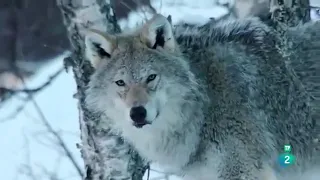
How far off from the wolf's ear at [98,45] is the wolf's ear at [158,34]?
0.27 ft

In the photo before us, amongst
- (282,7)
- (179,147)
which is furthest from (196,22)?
(179,147)

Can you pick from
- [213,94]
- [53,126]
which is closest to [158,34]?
[213,94]

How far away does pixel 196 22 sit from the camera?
190 centimetres

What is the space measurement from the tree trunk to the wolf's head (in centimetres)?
21

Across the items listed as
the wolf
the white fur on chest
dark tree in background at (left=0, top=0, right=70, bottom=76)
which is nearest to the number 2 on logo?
the wolf

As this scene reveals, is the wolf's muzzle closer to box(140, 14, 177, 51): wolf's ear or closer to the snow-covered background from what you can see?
Result: box(140, 14, 177, 51): wolf's ear

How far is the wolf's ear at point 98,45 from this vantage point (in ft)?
4.84

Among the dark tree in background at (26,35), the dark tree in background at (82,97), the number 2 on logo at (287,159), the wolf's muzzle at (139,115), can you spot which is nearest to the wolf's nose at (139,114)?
the wolf's muzzle at (139,115)

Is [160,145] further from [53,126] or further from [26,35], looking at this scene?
[26,35]

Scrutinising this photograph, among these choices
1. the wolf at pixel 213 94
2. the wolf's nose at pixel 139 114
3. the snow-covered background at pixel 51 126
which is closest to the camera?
the wolf's nose at pixel 139 114

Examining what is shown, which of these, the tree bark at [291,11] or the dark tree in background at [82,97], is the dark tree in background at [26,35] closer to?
the dark tree in background at [82,97]

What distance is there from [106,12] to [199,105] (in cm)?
43

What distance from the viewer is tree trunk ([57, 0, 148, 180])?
171 centimetres

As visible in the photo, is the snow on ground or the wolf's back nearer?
the wolf's back
